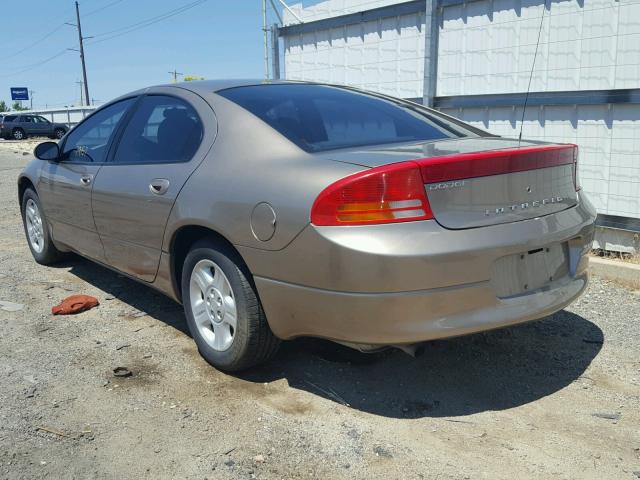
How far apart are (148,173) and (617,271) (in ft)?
12.2

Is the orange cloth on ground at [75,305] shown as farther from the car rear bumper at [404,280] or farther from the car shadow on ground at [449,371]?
the car rear bumper at [404,280]

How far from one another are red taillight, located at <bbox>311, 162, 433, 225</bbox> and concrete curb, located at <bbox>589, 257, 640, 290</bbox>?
3073 millimetres

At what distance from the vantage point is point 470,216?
2.62 meters

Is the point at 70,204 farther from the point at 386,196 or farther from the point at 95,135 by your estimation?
the point at 386,196

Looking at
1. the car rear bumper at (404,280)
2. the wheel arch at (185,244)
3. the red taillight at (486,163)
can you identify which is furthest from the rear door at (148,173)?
the red taillight at (486,163)

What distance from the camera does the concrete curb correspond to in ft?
15.8

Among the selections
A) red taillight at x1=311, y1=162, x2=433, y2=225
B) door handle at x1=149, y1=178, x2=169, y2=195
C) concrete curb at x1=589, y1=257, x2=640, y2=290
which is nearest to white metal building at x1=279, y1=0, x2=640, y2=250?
concrete curb at x1=589, y1=257, x2=640, y2=290

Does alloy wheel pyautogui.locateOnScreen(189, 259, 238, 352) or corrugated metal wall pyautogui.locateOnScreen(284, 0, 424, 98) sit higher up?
corrugated metal wall pyautogui.locateOnScreen(284, 0, 424, 98)

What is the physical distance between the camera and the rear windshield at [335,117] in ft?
10.3

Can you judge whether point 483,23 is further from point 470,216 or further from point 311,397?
point 311,397

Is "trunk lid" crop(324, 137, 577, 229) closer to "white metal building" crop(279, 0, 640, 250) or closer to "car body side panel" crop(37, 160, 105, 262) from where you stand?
"car body side panel" crop(37, 160, 105, 262)

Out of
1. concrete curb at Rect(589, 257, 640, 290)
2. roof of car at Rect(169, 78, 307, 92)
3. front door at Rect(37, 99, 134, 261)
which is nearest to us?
roof of car at Rect(169, 78, 307, 92)

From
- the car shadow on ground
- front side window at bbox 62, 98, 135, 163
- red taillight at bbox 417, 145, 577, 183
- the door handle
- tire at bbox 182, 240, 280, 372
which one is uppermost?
front side window at bbox 62, 98, 135, 163

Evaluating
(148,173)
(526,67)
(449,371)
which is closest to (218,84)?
(148,173)
